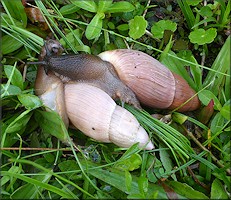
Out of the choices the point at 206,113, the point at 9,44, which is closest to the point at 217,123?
the point at 206,113

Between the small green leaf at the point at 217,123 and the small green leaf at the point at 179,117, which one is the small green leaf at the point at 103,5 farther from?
the small green leaf at the point at 217,123

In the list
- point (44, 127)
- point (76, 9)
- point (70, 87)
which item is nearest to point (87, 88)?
point (70, 87)

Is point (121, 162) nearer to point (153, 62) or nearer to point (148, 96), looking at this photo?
point (148, 96)

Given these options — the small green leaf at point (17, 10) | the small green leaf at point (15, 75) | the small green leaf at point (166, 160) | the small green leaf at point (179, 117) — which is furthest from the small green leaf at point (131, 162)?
the small green leaf at point (17, 10)

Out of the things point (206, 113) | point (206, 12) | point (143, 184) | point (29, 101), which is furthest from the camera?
point (206, 12)

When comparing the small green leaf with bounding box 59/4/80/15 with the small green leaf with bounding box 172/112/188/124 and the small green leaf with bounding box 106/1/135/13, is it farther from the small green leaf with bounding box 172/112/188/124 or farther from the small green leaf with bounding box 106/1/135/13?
the small green leaf with bounding box 172/112/188/124

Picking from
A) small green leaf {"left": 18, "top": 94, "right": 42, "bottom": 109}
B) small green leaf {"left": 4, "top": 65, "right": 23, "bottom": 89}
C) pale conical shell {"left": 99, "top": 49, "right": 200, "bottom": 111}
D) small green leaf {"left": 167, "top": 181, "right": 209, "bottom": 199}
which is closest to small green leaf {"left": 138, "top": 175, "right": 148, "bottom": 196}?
small green leaf {"left": 167, "top": 181, "right": 209, "bottom": 199}

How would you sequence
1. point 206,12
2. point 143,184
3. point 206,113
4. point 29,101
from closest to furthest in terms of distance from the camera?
1. point 143,184
2. point 29,101
3. point 206,113
4. point 206,12

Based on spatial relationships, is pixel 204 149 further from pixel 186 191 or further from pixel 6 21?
pixel 6 21
